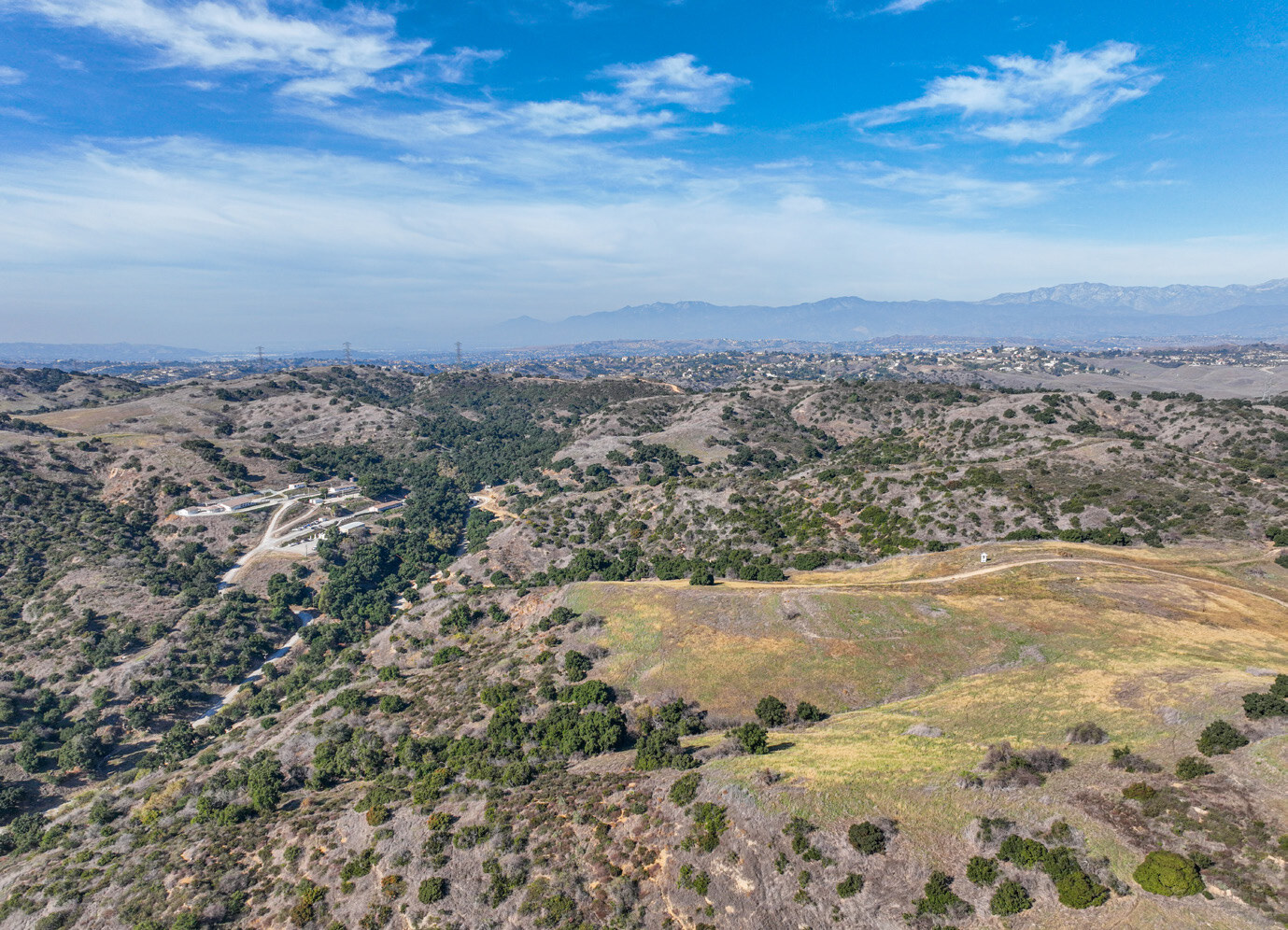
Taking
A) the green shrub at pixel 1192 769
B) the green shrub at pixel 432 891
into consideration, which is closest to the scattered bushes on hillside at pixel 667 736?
the green shrub at pixel 432 891

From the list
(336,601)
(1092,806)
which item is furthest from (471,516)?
(1092,806)

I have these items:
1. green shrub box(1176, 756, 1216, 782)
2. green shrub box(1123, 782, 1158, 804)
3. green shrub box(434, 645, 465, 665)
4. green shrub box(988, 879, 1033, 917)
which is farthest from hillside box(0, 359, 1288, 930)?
green shrub box(434, 645, 465, 665)

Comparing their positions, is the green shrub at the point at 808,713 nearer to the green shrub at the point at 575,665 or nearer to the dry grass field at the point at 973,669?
the dry grass field at the point at 973,669

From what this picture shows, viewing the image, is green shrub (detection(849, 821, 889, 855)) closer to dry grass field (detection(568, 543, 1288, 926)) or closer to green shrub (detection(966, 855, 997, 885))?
dry grass field (detection(568, 543, 1288, 926))

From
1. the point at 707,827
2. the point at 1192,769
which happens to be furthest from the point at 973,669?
the point at 707,827

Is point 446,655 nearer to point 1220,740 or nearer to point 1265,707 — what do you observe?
point 1220,740

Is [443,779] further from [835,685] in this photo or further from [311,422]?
[311,422]
